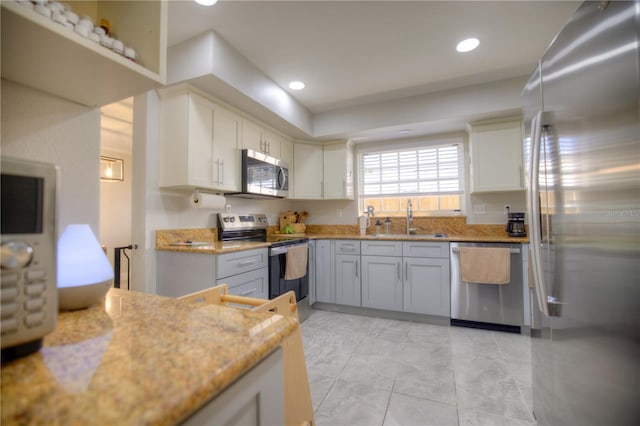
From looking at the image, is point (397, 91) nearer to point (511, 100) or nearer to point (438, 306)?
point (511, 100)

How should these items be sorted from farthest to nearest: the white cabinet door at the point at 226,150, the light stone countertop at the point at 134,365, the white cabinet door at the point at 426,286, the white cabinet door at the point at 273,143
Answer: the white cabinet door at the point at 273,143 → the white cabinet door at the point at 426,286 → the white cabinet door at the point at 226,150 → the light stone countertop at the point at 134,365

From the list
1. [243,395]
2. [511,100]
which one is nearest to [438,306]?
[511,100]

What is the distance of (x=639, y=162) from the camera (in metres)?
0.77

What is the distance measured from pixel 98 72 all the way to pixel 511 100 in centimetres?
A: 322

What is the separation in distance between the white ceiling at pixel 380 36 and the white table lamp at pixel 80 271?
69.0 inches

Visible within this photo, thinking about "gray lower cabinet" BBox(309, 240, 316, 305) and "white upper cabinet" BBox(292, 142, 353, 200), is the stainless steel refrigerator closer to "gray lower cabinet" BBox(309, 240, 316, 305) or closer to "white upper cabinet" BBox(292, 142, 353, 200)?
"gray lower cabinet" BBox(309, 240, 316, 305)

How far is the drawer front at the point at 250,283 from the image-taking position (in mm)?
2143

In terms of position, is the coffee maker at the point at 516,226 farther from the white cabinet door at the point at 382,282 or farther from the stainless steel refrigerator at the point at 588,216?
the stainless steel refrigerator at the point at 588,216

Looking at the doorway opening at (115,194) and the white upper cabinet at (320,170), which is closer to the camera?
the white upper cabinet at (320,170)

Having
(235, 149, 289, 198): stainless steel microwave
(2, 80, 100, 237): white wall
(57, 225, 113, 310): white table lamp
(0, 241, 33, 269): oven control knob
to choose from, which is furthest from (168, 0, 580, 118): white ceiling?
(0, 241, 33, 269): oven control knob

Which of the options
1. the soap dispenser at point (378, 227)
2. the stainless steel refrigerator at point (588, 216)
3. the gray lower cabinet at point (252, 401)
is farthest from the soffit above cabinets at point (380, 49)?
the gray lower cabinet at point (252, 401)

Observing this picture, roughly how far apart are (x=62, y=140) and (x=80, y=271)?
55cm

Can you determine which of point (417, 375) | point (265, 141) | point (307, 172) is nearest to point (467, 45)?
point (265, 141)

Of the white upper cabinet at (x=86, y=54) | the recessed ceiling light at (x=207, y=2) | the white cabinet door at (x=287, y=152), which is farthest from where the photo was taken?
the white cabinet door at (x=287, y=152)
